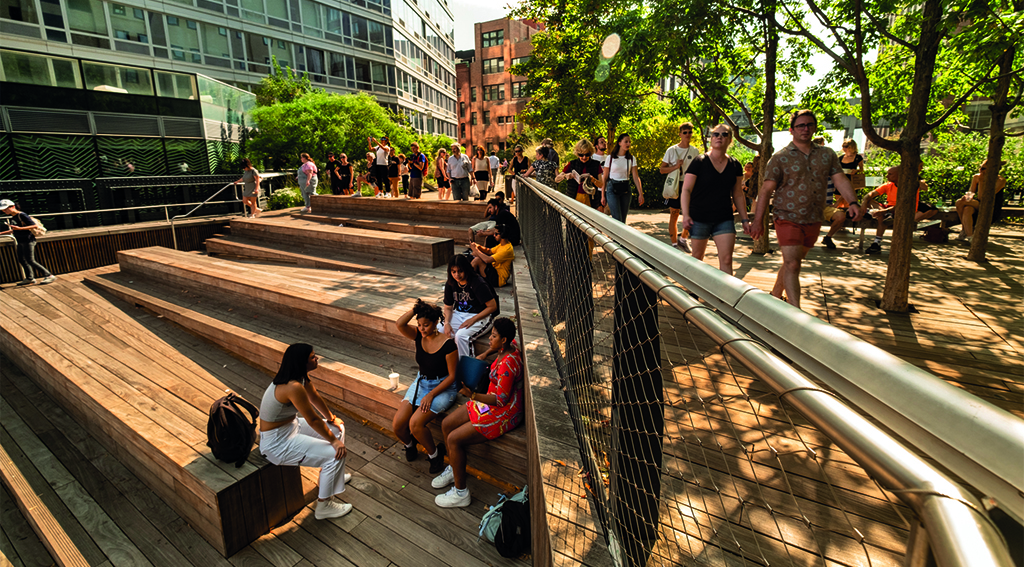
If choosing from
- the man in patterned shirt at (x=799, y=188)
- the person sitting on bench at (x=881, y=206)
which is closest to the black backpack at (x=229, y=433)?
the man in patterned shirt at (x=799, y=188)

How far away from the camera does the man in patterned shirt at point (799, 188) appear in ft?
13.8

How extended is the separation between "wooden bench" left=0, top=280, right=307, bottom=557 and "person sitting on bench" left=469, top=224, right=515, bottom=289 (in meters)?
3.25

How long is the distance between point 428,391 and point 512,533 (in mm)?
1531

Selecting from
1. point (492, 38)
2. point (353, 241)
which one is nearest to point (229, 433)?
point (353, 241)

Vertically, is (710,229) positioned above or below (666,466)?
above

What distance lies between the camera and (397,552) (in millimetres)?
3531

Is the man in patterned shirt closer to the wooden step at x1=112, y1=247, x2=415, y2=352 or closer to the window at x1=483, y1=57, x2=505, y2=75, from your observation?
the wooden step at x1=112, y1=247, x2=415, y2=352

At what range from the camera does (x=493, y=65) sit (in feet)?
167

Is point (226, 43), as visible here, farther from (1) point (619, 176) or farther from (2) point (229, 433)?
(2) point (229, 433)

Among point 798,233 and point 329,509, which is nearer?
point 329,509

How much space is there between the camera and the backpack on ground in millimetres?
3369

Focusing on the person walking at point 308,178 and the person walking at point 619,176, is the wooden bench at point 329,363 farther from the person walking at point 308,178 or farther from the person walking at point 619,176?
the person walking at point 308,178

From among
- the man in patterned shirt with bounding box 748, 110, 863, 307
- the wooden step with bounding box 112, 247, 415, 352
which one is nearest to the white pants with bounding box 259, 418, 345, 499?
the wooden step with bounding box 112, 247, 415, 352

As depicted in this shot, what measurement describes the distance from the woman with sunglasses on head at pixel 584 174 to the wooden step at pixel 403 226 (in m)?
2.68
